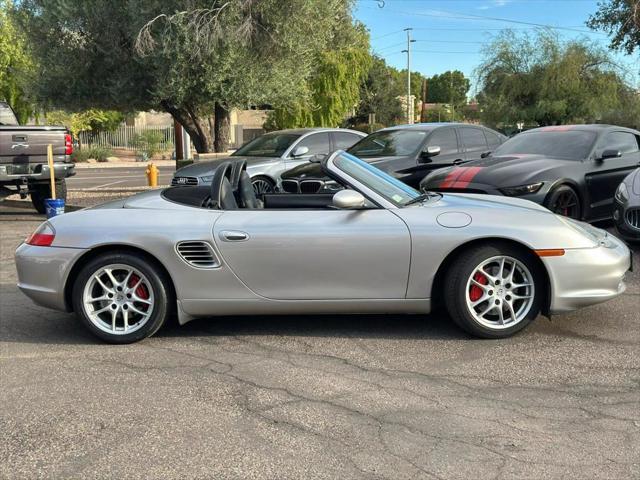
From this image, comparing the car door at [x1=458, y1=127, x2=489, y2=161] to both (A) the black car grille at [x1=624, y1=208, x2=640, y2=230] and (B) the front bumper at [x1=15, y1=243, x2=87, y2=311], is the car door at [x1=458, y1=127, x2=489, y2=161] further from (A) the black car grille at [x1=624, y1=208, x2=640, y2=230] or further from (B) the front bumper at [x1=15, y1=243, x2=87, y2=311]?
(B) the front bumper at [x1=15, y1=243, x2=87, y2=311]

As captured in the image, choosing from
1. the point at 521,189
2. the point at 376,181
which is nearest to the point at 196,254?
the point at 376,181

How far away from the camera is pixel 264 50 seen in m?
12.8

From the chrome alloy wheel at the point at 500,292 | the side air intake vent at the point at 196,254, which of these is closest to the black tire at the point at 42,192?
the side air intake vent at the point at 196,254

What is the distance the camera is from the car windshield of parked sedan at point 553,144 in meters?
8.39

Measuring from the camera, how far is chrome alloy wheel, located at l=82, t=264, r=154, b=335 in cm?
453

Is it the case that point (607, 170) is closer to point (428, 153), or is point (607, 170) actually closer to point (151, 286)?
point (428, 153)

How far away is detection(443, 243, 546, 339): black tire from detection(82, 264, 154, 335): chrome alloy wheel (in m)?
2.10

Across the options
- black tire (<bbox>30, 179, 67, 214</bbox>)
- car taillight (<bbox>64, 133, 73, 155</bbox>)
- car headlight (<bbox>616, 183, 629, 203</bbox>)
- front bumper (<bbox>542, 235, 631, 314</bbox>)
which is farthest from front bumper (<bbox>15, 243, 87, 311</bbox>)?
black tire (<bbox>30, 179, 67, 214</bbox>)

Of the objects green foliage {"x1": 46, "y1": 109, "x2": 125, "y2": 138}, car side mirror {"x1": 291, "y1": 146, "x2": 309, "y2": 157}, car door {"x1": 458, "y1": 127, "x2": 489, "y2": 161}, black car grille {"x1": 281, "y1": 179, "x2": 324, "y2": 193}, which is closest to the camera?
black car grille {"x1": 281, "y1": 179, "x2": 324, "y2": 193}

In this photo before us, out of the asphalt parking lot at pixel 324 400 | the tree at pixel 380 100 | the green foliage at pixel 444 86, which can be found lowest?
the asphalt parking lot at pixel 324 400

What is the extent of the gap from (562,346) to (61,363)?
3394 millimetres

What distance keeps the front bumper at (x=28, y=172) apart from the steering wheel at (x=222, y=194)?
7.28 meters

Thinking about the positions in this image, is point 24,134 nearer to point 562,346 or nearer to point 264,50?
point 264,50

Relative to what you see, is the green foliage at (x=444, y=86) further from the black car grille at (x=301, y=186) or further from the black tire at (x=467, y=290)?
the black tire at (x=467, y=290)
